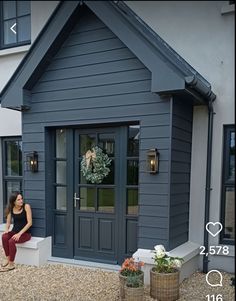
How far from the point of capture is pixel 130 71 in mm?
3883

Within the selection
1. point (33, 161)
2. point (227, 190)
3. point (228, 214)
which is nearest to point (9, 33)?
point (33, 161)

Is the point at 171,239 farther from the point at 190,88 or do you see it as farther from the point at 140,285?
the point at 190,88

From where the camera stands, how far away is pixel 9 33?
5.81 m

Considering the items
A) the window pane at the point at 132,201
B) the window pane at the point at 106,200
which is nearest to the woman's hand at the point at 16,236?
the window pane at the point at 106,200

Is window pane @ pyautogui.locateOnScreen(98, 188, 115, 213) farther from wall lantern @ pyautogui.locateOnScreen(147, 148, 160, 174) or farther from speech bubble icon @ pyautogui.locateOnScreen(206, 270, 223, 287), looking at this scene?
speech bubble icon @ pyautogui.locateOnScreen(206, 270, 223, 287)

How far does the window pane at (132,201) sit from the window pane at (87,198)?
1.86 ft

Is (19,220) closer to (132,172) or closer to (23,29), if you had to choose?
(132,172)

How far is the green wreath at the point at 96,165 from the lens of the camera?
4.25 meters

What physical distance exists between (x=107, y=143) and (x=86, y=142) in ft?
1.18

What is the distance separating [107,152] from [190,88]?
4.98ft

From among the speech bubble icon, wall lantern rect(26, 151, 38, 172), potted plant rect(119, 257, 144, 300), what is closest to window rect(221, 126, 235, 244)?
the speech bubble icon

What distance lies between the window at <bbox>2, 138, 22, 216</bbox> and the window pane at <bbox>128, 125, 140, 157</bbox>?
264 cm

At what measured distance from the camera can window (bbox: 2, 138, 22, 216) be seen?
229 inches

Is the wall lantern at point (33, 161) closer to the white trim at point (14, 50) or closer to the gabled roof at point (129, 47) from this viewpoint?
the gabled roof at point (129, 47)
